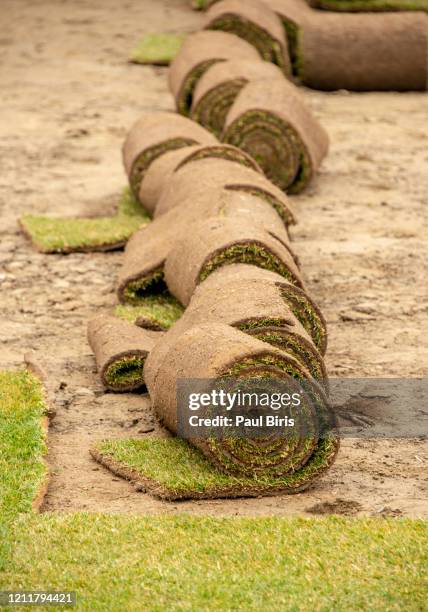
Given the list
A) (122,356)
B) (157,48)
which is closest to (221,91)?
(157,48)

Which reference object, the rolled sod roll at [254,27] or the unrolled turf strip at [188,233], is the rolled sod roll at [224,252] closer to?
the unrolled turf strip at [188,233]

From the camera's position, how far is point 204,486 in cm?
577

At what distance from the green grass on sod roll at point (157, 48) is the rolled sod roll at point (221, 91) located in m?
3.82

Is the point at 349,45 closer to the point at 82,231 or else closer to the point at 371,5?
the point at 371,5

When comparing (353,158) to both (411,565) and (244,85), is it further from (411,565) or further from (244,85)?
(411,565)

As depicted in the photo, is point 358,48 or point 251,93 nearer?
point 251,93

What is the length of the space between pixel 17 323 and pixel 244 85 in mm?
4538

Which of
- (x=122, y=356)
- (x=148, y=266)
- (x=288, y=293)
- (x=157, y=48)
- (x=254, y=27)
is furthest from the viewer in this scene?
(x=157, y=48)

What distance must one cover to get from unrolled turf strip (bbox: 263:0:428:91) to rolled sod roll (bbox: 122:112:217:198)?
13.8 feet

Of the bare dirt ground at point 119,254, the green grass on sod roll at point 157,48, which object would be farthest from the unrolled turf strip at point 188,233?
the green grass on sod roll at point 157,48

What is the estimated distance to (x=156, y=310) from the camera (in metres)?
8.09

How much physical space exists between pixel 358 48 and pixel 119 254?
19.6ft

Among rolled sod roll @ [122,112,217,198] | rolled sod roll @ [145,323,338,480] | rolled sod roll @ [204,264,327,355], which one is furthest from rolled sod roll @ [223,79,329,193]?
rolled sod roll @ [145,323,338,480]

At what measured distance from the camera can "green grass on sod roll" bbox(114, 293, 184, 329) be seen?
7.84 metres
